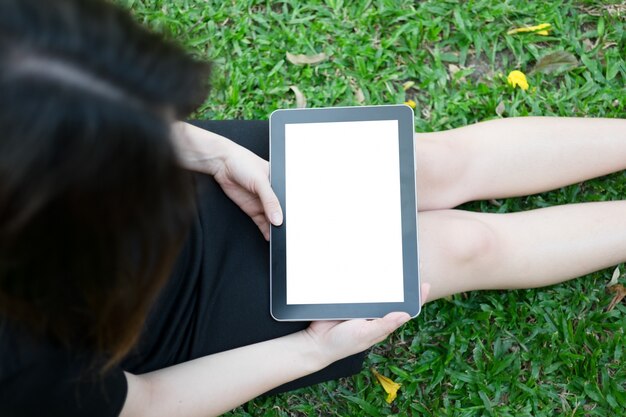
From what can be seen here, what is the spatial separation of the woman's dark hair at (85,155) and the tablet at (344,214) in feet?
1.78

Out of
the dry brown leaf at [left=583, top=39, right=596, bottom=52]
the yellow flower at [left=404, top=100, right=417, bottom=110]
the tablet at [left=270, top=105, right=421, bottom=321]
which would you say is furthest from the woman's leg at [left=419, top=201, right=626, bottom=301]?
the dry brown leaf at [left=583, top=39, right=596, bottom=52]

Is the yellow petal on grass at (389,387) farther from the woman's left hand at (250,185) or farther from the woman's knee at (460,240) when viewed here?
the woman's left hand at (250,185)

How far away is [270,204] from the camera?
58.6 inches

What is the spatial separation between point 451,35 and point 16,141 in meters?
1.62

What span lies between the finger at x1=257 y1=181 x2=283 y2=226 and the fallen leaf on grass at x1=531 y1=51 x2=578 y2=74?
1.06 metres

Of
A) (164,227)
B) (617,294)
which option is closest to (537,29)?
(617,294)

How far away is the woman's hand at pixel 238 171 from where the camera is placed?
1.49 m

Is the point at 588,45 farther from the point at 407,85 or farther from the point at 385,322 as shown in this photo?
the point at 385,322

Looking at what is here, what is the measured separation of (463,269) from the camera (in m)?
1.64

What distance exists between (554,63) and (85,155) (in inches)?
65.3

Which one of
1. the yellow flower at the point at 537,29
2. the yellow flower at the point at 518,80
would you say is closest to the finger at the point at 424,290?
the yellow flower at the point at 518,80

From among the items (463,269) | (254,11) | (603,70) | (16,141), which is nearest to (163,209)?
(16,141)

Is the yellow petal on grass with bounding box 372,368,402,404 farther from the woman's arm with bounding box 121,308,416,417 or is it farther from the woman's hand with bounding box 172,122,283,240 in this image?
the woman's hand with bounding box 172,122,283,240

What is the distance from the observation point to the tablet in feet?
4.94
